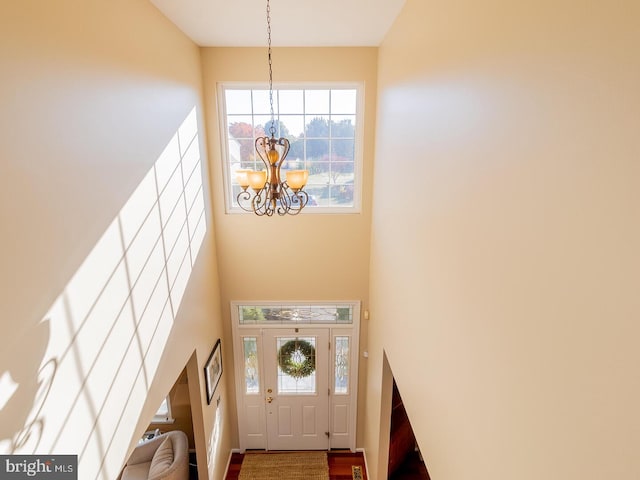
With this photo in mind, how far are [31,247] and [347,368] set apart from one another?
4181 mm

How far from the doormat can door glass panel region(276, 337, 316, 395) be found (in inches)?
45.4

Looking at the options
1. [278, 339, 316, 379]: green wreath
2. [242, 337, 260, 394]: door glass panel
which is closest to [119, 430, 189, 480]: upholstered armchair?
[242, 337, 260, 394]: door glass panel

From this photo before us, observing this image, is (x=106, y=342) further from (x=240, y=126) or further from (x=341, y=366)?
(x=341, y=366)

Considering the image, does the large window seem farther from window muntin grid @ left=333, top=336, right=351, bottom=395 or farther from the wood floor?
the wood floor

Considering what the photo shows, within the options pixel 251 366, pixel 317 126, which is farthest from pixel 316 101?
pixel 251 366

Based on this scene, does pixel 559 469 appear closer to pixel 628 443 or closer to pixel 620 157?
pixel 628 443

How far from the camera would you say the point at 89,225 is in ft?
6.05

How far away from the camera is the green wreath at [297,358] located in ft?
15.9

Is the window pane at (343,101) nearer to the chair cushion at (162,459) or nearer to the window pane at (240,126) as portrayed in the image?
the window pane at (240,126)

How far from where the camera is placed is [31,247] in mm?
1467

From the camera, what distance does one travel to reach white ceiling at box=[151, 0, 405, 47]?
9.02ft

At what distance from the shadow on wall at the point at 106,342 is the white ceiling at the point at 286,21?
3.14 ft

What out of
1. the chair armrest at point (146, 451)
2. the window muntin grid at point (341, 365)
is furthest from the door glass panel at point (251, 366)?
the chair armrest at point (146, 451)

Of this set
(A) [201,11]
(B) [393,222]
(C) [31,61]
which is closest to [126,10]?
(A) [201,11]
